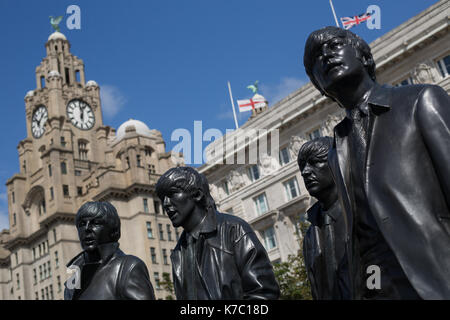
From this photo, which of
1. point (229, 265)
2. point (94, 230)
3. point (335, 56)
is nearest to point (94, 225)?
point (94, 230)

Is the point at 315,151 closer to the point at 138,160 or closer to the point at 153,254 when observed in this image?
the point at 153,254

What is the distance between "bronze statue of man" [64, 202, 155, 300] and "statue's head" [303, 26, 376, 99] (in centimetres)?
267

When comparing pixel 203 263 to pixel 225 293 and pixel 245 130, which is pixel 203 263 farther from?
pixel 245 130

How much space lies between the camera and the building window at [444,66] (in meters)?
29.2

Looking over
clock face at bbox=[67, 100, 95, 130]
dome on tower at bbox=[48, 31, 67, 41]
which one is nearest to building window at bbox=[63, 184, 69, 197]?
clock face at bbox=[67, 100, 95, 130]

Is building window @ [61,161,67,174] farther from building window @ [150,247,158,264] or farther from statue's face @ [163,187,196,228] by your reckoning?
statue's face @ [163,187,196,228]

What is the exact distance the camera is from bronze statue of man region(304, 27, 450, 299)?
2.80 m

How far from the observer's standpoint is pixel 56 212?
68750 millimetres

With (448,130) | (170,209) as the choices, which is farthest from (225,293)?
(448,130)

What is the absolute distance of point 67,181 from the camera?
73.0 meters

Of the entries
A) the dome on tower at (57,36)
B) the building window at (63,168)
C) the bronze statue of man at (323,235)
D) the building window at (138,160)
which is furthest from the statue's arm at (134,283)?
the dome on tower at (57,36)

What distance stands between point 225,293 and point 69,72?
8672 centimetres

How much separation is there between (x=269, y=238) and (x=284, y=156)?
560cm

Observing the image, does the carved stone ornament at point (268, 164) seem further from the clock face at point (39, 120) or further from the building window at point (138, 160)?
the clock face at point (39, 120)
